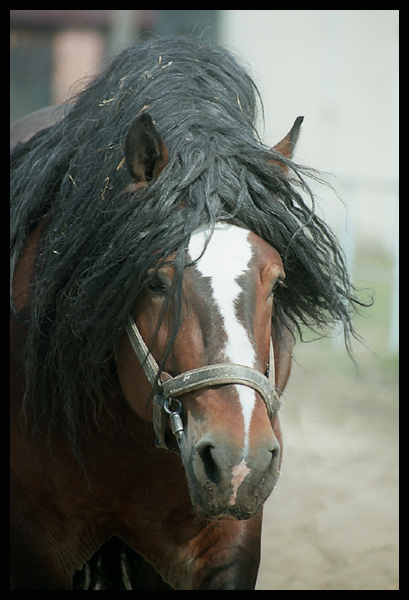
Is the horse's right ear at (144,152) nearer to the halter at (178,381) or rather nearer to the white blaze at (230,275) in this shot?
the white blaze at (230,275)

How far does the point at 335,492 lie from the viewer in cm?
442

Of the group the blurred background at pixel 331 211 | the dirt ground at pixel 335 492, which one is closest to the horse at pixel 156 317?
the blurred background at pixel 331 211

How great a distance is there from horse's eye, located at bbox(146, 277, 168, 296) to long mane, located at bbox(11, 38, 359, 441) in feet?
0.08

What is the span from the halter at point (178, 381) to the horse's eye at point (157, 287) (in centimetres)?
12

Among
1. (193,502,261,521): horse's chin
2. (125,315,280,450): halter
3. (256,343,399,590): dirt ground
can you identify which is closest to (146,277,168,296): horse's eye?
(125,315,280,450): halter

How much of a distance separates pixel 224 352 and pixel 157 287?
0.30m

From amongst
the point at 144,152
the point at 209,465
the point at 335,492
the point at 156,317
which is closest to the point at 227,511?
the point at 209,465

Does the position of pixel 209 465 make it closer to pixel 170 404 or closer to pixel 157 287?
pixel 170 404

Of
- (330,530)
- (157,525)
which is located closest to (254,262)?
(157,525)

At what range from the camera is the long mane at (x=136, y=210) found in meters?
1.90

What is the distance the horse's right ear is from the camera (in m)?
1.89

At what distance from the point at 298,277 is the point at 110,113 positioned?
797mm

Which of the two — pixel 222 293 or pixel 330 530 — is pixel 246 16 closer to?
pixel 330 530

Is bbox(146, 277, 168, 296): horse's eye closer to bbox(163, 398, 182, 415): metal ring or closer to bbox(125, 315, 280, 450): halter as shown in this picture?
bbox(125, 315, 280, 450): halter
